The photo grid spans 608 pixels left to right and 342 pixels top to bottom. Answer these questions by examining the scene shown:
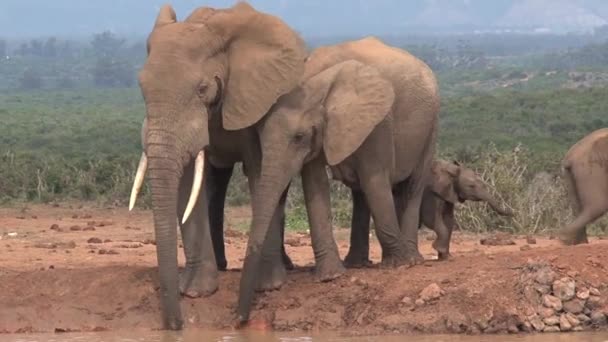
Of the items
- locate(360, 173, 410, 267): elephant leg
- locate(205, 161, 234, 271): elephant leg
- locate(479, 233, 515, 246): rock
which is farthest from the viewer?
locate(479, 233, 515, 246): rock

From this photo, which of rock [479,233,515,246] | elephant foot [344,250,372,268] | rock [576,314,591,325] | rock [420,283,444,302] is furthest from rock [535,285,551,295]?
rock [479,233,515,246]

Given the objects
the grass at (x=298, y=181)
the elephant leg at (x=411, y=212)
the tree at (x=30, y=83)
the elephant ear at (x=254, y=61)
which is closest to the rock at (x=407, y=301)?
the elephant leg at (x=411, y=212)

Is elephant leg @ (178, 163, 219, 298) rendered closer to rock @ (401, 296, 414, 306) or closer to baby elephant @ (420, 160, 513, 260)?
rock @ (401, 296, 414, 306)

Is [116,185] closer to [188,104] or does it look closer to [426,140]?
[426,140]

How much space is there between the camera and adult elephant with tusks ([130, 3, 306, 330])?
10.0 meters

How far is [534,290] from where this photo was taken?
10.6 meters

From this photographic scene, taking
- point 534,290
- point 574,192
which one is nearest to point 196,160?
point 534,290

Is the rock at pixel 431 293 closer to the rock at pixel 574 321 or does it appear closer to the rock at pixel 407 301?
the rock at pixel 407 301

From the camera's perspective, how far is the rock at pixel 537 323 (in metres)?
10.5

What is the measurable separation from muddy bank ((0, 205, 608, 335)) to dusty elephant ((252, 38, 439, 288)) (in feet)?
1.22

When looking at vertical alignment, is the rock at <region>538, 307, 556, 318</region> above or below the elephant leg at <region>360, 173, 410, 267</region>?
below

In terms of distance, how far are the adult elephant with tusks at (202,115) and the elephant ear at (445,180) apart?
6.08 ft

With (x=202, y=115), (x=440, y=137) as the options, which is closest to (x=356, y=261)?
(x=202, y=115)

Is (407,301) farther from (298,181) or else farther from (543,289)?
(298,181)
